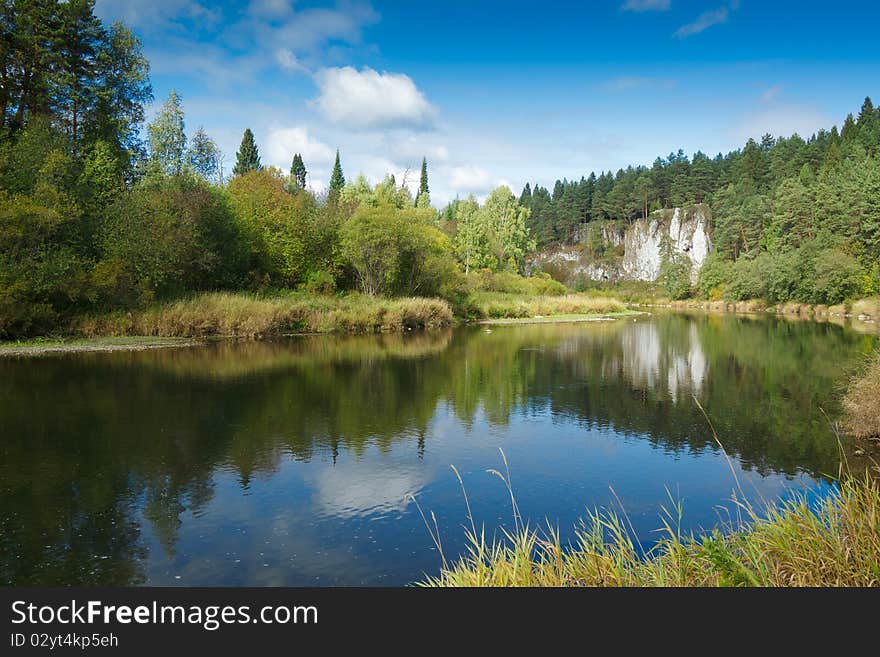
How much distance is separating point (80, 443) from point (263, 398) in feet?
16.4

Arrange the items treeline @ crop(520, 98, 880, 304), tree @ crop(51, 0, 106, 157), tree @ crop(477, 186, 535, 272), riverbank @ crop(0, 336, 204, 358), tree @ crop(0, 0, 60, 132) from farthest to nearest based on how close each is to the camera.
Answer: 1. tree @ crop(477, 186, 535, 272)
2. treeline @ crop(520, 98, 880, 304)
3. tree @ crop(51, 0, 106, 157)
4. tree @ crop(0, 0, 60, 132)
5. riverbank @ crop(0, 336, 204, 358)

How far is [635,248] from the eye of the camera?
126 meters

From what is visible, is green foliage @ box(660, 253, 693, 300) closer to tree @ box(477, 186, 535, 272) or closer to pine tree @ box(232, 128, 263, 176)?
tree @ box(477, 186, 535, 272)

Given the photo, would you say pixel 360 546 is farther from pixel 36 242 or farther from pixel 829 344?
pixel 829 344

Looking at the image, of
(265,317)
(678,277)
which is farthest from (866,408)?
(678,277)

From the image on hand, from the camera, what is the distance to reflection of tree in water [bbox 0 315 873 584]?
8031 millimetres

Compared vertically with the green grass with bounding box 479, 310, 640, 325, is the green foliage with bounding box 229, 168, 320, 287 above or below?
above

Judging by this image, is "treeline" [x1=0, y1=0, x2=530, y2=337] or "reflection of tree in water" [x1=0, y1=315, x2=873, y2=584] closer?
"reflection of tree in water" [x1=0, y1=315, x2=873, y2=584]

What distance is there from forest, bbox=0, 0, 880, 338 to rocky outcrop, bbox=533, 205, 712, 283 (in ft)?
113

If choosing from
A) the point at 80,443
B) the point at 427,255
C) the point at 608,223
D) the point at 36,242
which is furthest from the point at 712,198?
the point at 80,443

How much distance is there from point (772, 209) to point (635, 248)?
114 ft

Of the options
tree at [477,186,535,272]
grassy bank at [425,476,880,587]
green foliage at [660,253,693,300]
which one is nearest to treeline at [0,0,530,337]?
tree at [477,186,535,272]

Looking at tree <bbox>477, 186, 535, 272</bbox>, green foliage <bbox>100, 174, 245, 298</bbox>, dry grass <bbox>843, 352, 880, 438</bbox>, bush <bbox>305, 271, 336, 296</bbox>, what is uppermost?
tree <bbox>477, 186, 535, 272</bbox>

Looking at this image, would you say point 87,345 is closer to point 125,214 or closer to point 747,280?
point 125,214
